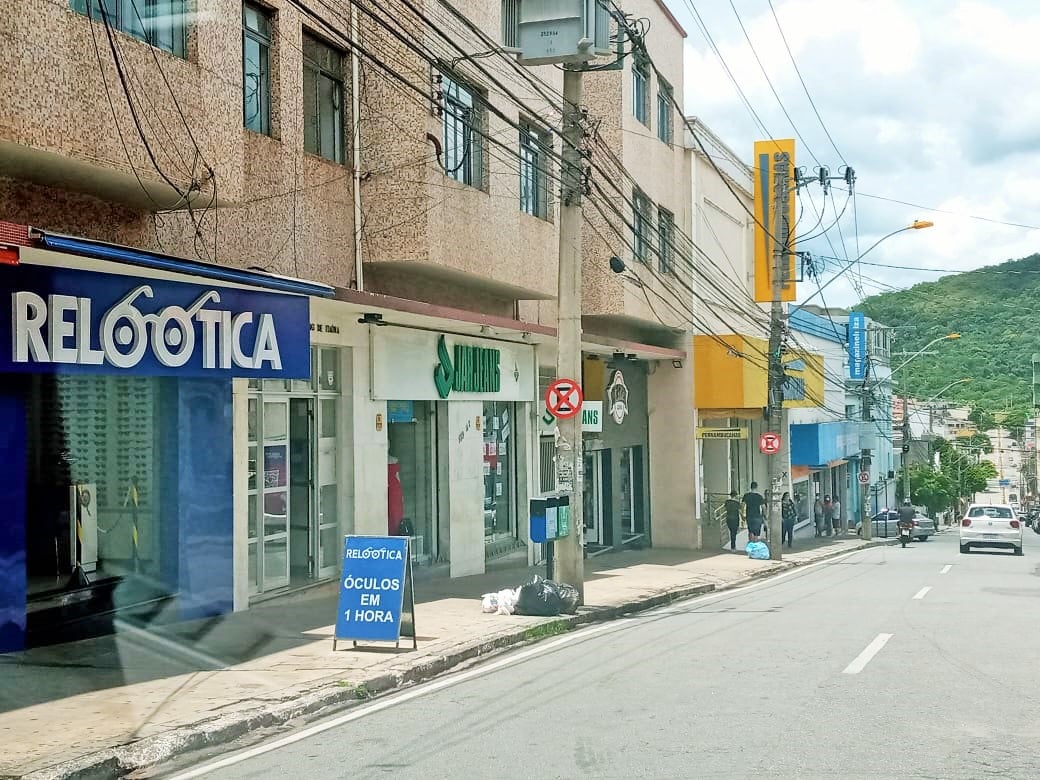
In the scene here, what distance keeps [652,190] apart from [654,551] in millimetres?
8680

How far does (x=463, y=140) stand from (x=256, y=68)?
4350 millimetres

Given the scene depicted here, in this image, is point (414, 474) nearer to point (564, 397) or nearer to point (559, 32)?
point (564, 397)

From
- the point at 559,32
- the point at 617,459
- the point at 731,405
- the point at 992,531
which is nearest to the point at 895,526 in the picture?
the point at 992,531

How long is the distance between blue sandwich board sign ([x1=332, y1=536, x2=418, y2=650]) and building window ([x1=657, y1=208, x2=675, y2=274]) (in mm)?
17243

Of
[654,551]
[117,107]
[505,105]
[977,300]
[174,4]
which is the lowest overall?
[654,551]

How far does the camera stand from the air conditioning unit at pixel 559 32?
14156mm

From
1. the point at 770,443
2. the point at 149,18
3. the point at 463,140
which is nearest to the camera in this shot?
the point at 149,18

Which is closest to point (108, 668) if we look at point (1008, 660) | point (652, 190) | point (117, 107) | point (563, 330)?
Result: point (117, 107)

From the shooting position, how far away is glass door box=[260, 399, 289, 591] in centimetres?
1403

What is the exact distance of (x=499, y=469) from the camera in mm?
21141

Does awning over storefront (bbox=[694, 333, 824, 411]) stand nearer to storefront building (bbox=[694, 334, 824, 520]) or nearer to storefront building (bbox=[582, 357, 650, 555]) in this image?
storefront building (bbox=[694, 334, 824, 520])

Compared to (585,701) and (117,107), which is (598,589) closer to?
(585,701)

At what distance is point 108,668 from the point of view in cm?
967

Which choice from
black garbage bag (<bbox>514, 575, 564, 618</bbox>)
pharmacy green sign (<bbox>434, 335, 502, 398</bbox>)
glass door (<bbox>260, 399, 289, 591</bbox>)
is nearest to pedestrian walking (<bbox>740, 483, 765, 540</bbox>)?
pharmacy green sign (<bbox>434, 335, 502, 398</bbox>)
